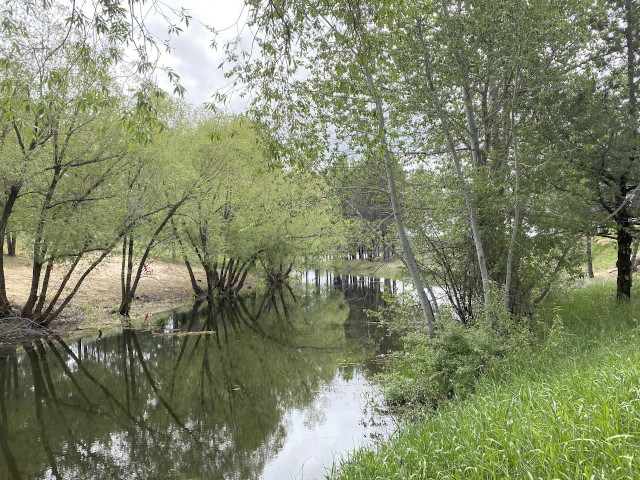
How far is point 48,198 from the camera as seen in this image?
1420 cm

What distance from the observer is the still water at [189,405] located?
22.6ft

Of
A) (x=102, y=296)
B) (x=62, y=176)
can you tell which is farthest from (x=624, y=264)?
(x=102, y=296)

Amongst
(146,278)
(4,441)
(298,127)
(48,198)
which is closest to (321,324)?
(48,198)

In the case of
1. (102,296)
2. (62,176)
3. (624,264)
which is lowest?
(102,296)

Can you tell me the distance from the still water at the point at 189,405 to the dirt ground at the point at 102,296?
2.27m

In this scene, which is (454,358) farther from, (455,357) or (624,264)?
(624,264)

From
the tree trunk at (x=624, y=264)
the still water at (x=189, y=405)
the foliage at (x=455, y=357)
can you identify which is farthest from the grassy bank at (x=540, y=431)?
the tree trunk at (x=624, y=264)

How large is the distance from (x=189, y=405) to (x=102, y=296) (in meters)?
15.3

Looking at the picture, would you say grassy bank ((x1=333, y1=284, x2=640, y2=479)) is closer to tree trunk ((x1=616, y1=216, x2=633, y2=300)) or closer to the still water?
the still water

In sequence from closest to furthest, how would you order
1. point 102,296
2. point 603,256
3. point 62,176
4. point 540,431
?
1. point 540,431
2. point 62,176
3. point 102,296
4. point 603,256

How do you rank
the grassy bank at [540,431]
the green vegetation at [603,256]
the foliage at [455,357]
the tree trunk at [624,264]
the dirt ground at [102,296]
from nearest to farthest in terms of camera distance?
the grassy bank at [540,431] < the foliage at [455,357] < the tree trunk at [624,264] < the dirt ground at [102,296] < the green vegetation at [603,256]

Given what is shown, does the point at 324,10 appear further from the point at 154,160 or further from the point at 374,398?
the point at 154,160

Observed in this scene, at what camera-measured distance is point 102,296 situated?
22.1 metres

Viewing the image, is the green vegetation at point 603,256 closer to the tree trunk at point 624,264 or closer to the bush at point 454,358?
the tree trunk at point 624,264
